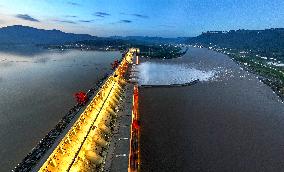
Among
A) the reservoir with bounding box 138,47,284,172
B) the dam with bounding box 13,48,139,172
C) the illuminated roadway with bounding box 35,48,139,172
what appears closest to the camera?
the illuminated roadway with bounding box 35,48,139,172

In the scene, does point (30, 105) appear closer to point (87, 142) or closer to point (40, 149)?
point (40, 149)

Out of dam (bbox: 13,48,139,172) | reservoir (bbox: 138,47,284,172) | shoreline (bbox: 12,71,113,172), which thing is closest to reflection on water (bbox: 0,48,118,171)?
shoreline (bbox: 12,71,113,172)

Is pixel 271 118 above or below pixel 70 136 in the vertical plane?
below

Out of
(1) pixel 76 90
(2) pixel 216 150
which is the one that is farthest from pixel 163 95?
(2) pixel 216 150

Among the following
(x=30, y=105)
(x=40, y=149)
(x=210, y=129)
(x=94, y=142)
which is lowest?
(x=210, y=129)

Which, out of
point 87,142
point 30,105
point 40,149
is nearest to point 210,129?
point 87,142

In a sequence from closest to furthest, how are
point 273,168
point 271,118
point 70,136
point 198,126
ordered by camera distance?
1. point 70,136
2. point 273,168
3. point 198,126
4. point 271,118

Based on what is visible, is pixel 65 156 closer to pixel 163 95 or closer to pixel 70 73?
pixel 163 95

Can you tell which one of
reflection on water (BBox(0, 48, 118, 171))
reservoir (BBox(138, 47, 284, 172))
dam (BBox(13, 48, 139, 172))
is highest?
dam (BBox(13, 48, 139, 172))

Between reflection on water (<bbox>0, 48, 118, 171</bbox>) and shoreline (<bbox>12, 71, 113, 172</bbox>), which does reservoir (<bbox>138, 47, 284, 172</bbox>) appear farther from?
reflection on water (<bbox>0, 48, 118, 171</bbox>)
